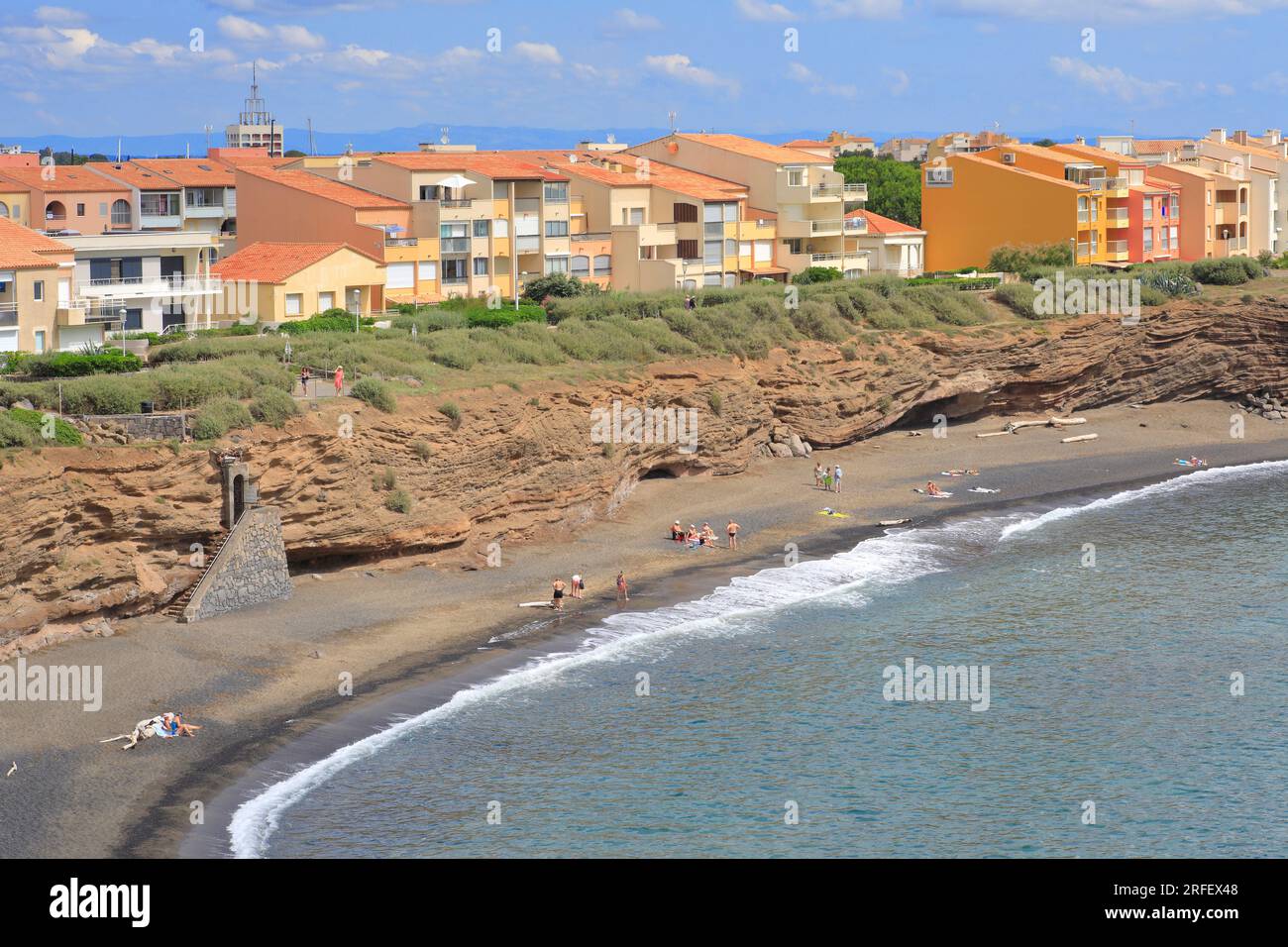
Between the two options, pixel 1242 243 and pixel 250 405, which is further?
pixel 1242 243

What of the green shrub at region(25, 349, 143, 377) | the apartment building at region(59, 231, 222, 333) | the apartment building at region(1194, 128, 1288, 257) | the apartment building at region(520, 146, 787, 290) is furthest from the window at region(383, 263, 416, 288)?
the apartment building at region(1194, 128, 1288, 257)

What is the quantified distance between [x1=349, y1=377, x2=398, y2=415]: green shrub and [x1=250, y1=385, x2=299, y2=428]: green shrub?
10.0 feet

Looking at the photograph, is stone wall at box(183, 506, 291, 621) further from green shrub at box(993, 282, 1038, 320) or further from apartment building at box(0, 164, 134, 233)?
green shrub at box(993, 282, 1038, 320)

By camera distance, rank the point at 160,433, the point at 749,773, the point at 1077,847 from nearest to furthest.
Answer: the point at 1077,847 → the point at 749,773 → the point at 160,433

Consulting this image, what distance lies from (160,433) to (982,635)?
2258 centimetres

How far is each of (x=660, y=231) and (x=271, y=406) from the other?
38514 mm

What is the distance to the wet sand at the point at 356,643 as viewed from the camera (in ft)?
95.5

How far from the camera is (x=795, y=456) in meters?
61.4

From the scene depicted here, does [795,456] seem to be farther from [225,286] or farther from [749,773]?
[749,773]

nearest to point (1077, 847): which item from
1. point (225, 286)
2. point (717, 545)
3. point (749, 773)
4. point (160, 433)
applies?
point (749, 773)

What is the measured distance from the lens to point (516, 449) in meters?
49.5

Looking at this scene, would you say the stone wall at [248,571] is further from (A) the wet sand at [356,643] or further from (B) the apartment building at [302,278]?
(B) the apartment building at [302,278]

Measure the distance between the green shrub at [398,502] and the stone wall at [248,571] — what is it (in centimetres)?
384

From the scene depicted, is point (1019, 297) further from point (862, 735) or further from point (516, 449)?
point (862, 735)
